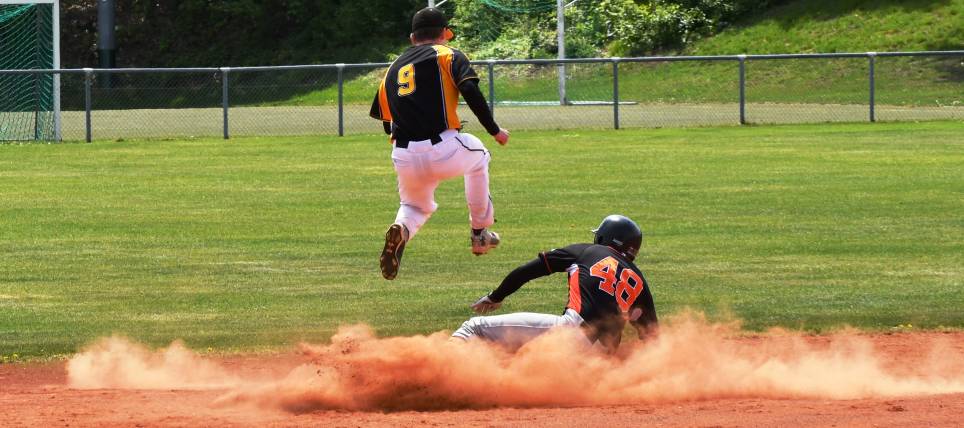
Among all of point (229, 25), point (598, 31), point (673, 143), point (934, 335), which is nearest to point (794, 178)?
point (673, 143)

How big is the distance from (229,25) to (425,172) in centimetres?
4788

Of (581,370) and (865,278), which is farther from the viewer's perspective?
(865,278)

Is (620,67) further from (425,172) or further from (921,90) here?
(425,172)

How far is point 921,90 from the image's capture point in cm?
3450

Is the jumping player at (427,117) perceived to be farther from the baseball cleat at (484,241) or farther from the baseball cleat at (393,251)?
the baseball cleat at (484,241)

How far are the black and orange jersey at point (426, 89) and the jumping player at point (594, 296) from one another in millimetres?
1284

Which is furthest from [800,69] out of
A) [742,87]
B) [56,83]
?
[56,83]

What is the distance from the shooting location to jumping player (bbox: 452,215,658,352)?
826 centimetres

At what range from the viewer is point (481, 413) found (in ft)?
25.9

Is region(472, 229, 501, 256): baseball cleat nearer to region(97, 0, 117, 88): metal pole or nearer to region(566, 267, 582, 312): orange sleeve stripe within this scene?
region(566, 267, 582, 312): orange sleeve stripe

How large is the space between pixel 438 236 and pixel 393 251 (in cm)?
733

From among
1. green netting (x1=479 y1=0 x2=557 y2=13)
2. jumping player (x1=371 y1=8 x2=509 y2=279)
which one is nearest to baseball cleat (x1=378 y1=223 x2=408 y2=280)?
jumping player (x1=371 y1=8 x2=509 y2=279)

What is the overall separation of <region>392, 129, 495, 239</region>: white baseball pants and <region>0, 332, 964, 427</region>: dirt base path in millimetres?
1824

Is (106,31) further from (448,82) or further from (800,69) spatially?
(448,82)
